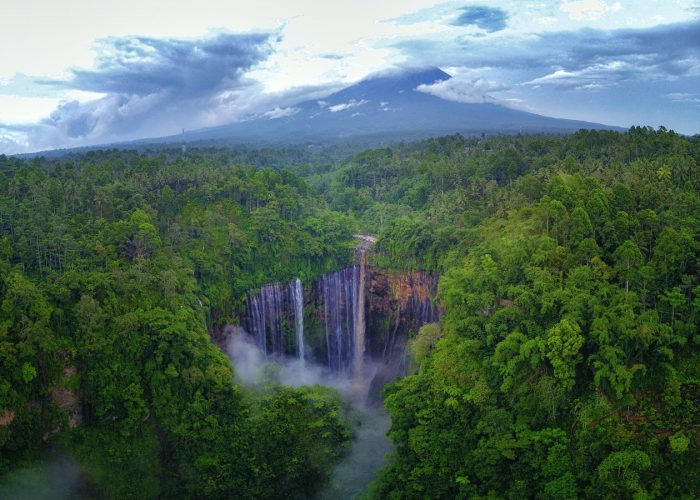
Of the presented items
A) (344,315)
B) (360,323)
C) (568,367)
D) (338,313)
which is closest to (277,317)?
(338,313)

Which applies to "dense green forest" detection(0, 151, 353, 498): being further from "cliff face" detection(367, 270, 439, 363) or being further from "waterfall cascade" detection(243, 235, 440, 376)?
"cliff face" detection(367, 270, 439, 363)

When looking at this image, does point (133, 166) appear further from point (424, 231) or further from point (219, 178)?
point (424, 231)

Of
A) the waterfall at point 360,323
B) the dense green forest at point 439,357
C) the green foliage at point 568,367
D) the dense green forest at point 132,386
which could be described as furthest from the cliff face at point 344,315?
the green foliage at point 568,367

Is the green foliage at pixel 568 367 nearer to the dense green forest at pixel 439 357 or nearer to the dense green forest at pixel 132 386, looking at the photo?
the dense green forest at pixel 439 357

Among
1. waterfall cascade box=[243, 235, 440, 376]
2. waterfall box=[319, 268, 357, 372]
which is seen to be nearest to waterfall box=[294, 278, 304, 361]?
waterfall cascade box=[243, 235, 440, 376]

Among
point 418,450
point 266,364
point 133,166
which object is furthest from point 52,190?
point 418,450

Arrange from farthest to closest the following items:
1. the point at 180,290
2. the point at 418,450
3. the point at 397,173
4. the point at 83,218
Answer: the point at 397,173 → the point at 83,218 → the point at 180,290 → the point at 418,450
